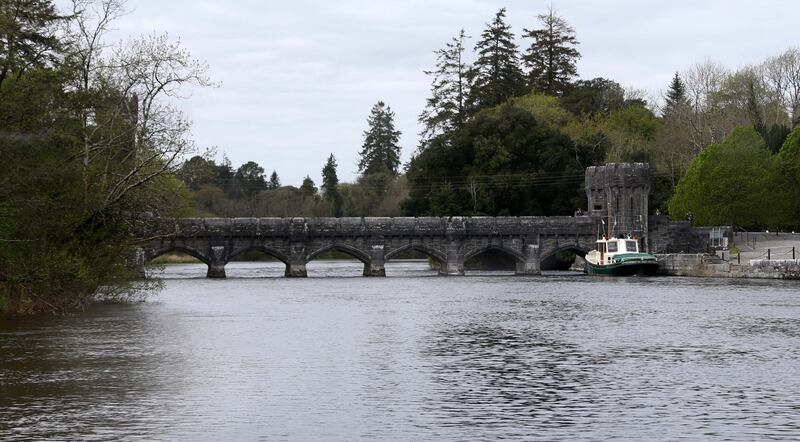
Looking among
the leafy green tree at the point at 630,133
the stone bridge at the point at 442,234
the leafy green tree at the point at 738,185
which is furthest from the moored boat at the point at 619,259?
the leafy green tree at the point at 630,133

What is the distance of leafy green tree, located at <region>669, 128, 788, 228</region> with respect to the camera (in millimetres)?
91188

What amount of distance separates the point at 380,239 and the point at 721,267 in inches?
981

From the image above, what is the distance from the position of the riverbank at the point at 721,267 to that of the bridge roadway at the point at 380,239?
9116 millimetres

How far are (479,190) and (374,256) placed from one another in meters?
20.6

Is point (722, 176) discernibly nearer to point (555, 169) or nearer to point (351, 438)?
point (555, 169)

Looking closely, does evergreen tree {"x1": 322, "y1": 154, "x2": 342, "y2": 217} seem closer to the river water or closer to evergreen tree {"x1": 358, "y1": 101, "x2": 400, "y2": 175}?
evergreen tree {"x1": 358, "y1": 101, "x2": 400, "y2": 175}

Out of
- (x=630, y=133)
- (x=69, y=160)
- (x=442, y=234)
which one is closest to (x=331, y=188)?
(x=630, y=133)

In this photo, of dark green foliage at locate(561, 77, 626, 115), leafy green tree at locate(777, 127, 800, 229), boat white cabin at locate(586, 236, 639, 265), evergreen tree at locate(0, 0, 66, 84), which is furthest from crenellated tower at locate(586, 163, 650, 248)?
evergreen tree at locate(0, 0, 66, 84)

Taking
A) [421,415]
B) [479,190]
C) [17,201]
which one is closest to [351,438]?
[421,415]

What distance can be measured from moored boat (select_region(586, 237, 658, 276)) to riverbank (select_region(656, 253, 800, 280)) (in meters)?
1.42

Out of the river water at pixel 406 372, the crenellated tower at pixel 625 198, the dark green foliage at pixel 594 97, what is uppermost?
the dark green foliage at pixel 594 97

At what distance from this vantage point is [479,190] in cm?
10675

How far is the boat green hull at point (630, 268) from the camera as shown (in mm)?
83375

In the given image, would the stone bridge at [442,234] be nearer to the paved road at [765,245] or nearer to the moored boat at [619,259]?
the moored boat at [619,259]
